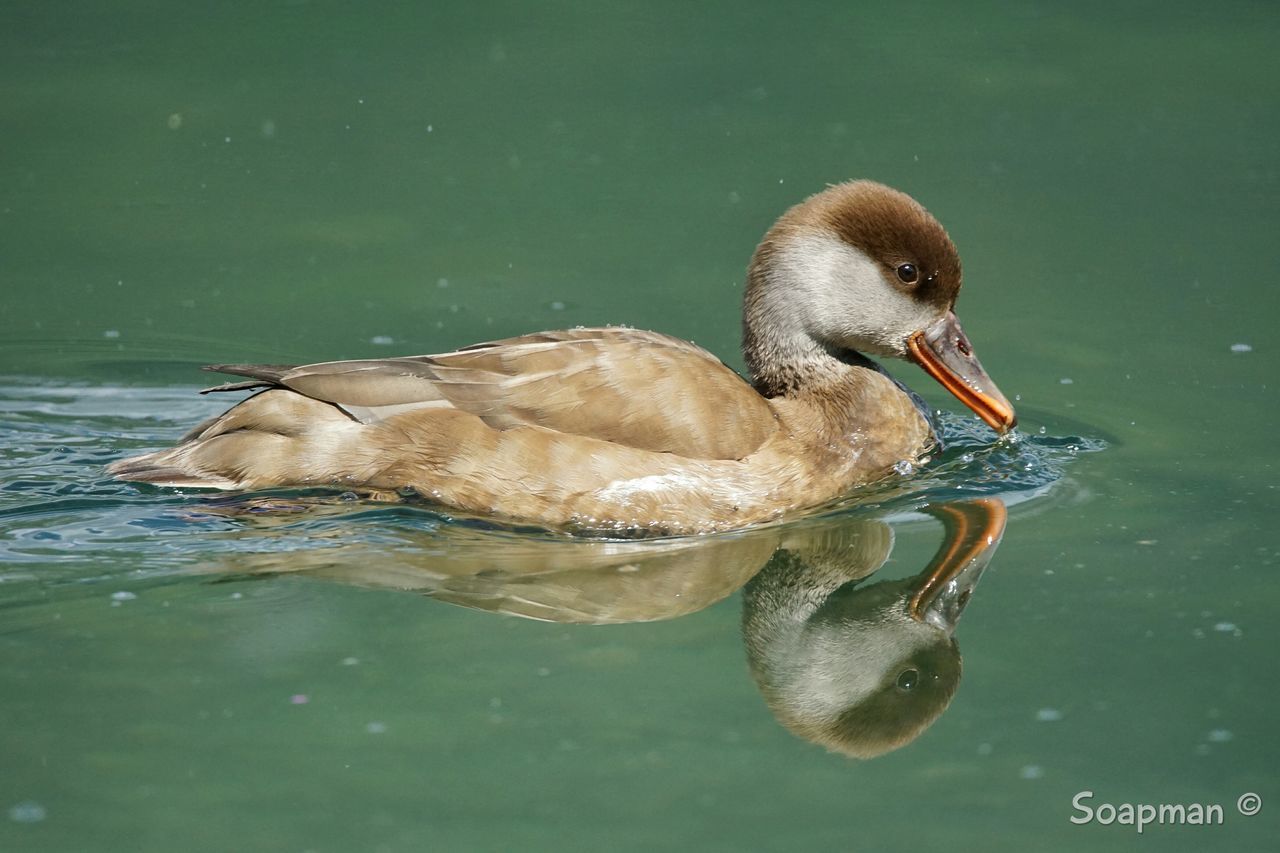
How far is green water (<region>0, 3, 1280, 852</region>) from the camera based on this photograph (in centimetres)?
495

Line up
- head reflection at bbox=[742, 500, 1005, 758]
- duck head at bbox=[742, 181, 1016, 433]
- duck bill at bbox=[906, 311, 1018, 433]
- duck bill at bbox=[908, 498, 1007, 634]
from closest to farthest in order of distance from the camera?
head reflection at bbox=[742, 500, 1005, 758] < duck bill at bbox=[908, 498, 1007, 634] < duck head at bbox=[742, 181, 1016, 433] < duck bill at bbox=[906, 311, 1018, 433]

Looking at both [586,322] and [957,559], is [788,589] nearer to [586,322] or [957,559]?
[957,559]

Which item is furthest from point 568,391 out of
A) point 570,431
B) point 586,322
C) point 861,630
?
point 586,322

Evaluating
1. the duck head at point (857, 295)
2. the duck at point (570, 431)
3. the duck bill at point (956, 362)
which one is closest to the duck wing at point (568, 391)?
the duck at point (570, 431)

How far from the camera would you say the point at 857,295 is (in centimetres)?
741

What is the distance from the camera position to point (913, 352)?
24.9ft

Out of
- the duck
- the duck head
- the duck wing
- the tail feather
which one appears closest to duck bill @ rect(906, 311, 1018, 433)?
the duck head

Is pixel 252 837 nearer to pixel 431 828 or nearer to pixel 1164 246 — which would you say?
pixel 431 828

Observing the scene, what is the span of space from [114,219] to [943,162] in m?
5.03

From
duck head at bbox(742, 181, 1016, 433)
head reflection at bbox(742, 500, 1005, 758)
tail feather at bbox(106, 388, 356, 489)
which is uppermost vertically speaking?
duck head at bbox(742, 181, 1016, 433)

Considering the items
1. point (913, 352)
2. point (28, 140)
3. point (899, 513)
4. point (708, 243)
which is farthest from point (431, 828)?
Answer: point (28, 140)

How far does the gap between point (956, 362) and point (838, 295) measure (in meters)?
0.62

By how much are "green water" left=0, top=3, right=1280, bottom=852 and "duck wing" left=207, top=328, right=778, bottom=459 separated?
459 millimetres

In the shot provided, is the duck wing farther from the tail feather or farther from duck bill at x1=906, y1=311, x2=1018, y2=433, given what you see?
duck bill at x1=906, y1=311, x2=1018, y2=433
